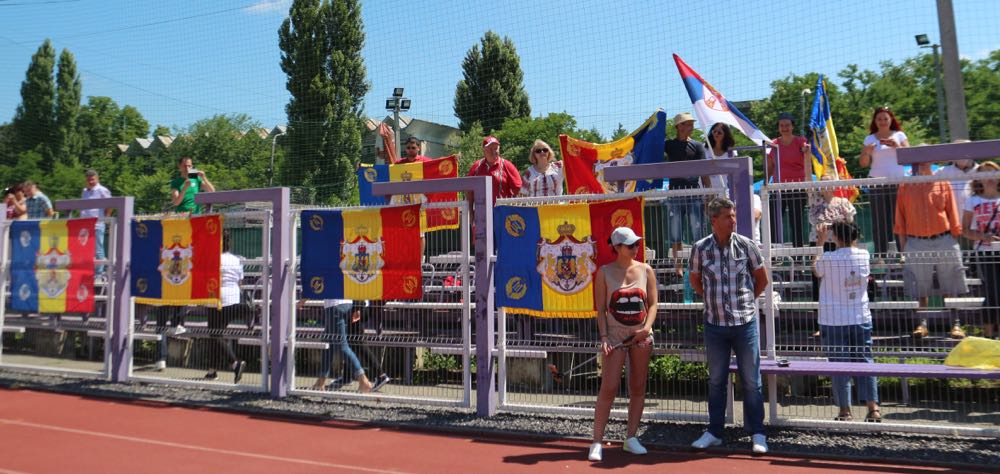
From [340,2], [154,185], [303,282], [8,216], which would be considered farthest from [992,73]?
[154,185]

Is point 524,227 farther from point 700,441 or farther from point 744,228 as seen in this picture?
point 700,441

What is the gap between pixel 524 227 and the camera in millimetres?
7898

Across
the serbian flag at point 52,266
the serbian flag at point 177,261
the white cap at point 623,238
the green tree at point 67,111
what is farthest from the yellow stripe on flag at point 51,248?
the green tree at point 67,111

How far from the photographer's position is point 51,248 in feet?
37.3

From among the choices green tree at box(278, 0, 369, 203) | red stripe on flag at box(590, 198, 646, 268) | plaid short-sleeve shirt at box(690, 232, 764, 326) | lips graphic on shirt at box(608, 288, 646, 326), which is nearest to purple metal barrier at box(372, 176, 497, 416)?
red stripe on flag at box(590, 198, 646, 268)

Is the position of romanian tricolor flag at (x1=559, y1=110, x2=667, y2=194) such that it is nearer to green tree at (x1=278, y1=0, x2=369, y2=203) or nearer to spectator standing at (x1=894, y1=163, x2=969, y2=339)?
spectator standing at (x1=894, y1=163, x2=969, y2=339)

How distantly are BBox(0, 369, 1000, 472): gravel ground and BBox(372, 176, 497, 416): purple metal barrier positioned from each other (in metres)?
0.28

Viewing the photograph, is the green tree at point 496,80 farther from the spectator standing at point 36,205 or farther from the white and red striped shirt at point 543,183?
the white and red striped shirt at point 543,183

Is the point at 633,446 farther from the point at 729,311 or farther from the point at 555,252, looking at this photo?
the point at 555,252

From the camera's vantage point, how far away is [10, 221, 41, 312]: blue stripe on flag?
37.9 feet

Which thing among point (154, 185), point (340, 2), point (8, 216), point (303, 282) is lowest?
point (303, 282)

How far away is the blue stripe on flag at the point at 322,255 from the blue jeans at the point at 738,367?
4.08 m

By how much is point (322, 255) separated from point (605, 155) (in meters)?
3.88

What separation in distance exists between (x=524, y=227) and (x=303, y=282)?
270 cm
